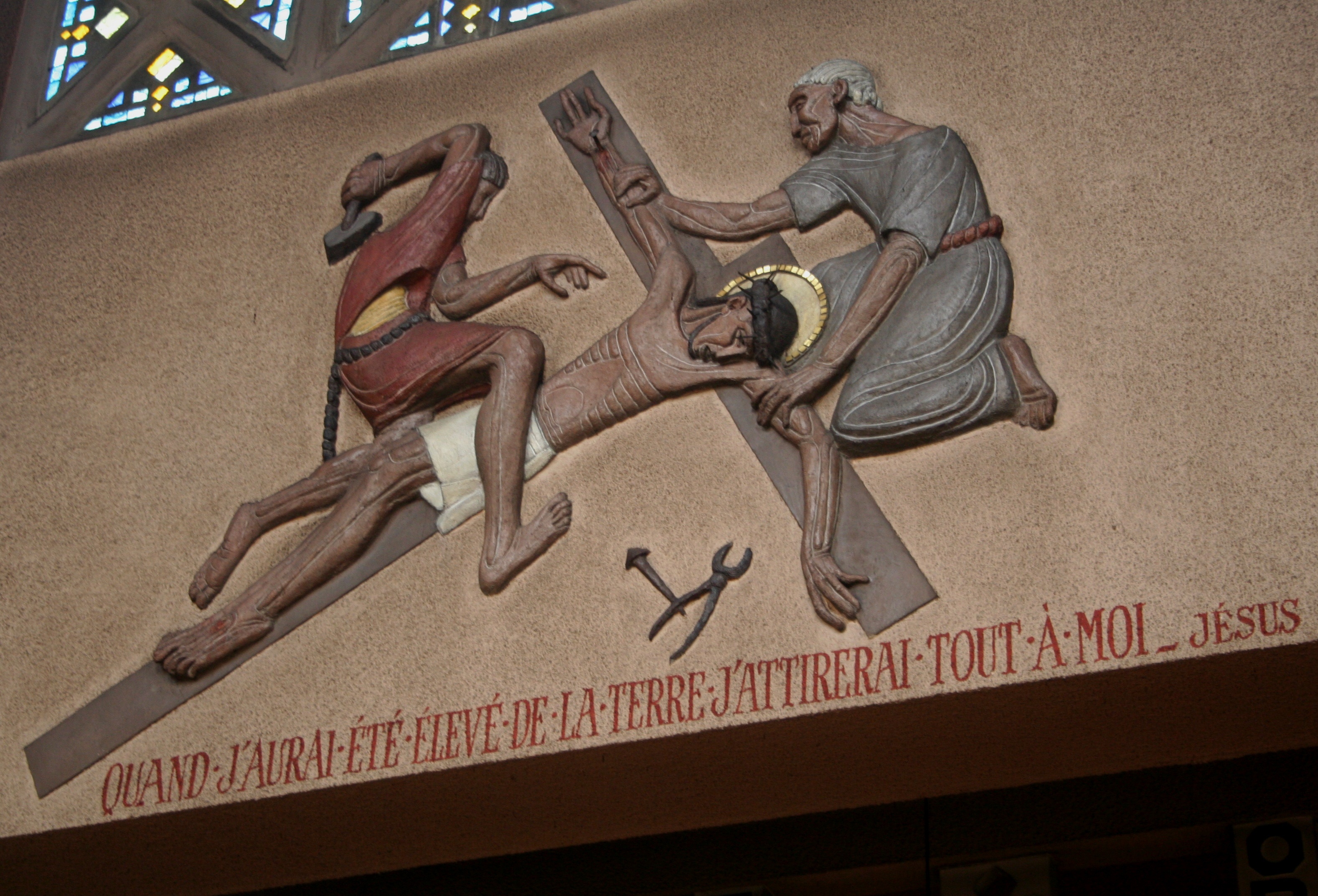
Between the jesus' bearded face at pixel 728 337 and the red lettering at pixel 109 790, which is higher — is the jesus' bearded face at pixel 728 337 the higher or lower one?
the higher one

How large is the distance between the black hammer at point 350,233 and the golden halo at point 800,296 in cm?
125

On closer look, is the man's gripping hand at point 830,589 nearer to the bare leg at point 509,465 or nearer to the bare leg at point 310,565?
the bare leg at point 509,465

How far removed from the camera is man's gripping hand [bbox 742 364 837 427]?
4562 millimetres

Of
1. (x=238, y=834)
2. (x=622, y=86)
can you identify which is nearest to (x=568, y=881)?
(x=238, y=834)

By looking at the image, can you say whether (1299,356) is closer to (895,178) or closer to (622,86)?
(895,178)

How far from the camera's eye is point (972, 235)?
462 cm

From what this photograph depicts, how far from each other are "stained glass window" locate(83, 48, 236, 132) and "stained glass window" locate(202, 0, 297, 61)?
0.20 meters

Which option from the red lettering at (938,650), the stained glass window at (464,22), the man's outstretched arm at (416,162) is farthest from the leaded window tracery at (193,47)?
the red lettering at (938,650)

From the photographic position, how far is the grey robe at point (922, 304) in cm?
445

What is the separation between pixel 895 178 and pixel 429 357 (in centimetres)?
146

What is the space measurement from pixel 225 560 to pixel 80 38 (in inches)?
102

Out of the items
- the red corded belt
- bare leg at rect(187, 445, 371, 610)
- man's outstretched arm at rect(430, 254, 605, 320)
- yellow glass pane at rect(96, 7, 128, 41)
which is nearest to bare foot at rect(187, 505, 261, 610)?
bare leg at rect(187, 445, 371, 610)

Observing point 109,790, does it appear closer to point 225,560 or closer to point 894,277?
point 225,560

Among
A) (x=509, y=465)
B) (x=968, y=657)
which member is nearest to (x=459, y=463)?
(x=509, y=465)
